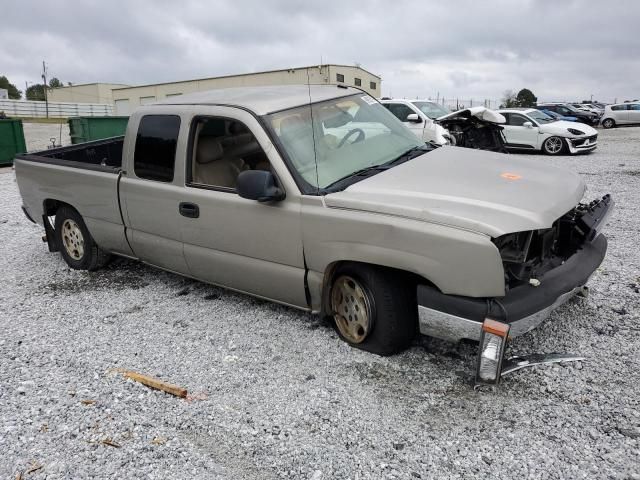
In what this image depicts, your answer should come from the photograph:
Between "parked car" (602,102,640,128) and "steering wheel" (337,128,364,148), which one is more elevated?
"parked car" (602,102,640,128)

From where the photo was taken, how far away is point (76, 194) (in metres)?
5.39

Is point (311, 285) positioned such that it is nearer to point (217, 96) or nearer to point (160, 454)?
point (160, 454)

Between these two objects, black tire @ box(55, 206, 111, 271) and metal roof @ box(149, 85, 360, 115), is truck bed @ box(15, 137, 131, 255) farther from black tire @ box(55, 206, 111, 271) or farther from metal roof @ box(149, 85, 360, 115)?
metal roof @ box(149, 85, 360, 115)

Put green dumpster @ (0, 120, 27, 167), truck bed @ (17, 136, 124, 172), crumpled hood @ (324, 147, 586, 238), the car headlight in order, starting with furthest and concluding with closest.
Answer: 1. green dumpster @ (0, 120, 27, 167)
2. truck bed @ (17, 136, 124, 172)
3. crumpled hood @ (324, 147, 586, 238)
4. the car headlight

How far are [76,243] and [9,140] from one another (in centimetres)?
1232

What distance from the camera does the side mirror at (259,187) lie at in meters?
3.61

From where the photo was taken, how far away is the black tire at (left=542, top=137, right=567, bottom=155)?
16.2m

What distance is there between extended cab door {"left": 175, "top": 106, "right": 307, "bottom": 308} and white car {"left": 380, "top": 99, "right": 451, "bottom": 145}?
27.7 ft

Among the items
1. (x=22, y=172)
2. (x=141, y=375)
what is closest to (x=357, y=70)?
(x=22, y=172)

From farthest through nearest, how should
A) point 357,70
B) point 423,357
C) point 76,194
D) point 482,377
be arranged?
1. point 357,70
2. point 76,194
3. point 423,357
4. point 482,377

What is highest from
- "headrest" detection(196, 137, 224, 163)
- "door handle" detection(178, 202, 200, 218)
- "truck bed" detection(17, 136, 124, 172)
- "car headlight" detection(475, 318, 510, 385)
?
"truck bed" detection(17, 136, 124, 172)

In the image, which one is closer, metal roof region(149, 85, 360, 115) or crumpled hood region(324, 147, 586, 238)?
crumpled hood region(324, 147, 586, 238)

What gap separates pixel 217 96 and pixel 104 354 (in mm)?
2261

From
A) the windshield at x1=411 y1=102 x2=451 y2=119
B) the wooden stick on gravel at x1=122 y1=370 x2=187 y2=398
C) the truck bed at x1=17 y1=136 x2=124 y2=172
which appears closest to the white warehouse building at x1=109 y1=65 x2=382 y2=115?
the windshield at x1=411 y1=102 x2=451 y2=119
